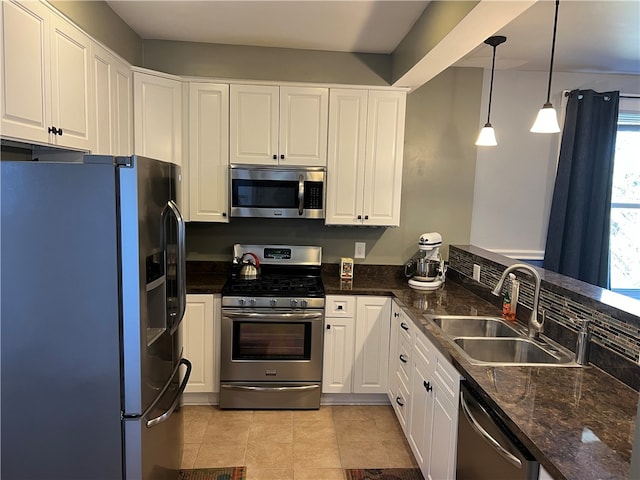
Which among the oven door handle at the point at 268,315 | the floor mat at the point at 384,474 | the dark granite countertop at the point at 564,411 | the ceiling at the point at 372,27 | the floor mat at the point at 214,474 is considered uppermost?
the ceiling at the point at 372,27

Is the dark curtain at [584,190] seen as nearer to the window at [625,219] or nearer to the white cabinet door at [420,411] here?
the window at [625,219]

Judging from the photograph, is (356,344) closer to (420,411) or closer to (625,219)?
(420,411)

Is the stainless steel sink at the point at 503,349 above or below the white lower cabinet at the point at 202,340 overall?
above

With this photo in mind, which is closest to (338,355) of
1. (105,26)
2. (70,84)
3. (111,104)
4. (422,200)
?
(422,200)

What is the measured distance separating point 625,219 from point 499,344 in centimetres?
253

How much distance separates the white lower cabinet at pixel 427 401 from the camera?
6.18 feet

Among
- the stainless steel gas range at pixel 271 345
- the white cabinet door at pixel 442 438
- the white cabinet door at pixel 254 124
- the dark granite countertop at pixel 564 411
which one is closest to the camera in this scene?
the dark granite countertop at pixel 564 411

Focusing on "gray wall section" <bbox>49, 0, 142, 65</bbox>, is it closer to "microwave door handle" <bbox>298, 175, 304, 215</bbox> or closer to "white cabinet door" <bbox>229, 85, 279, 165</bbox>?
"white cabinet door" <bbox>229, 85, 279, 165</bbox>

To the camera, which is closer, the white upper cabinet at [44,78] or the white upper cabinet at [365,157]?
the white upper cabinet at [44,78]

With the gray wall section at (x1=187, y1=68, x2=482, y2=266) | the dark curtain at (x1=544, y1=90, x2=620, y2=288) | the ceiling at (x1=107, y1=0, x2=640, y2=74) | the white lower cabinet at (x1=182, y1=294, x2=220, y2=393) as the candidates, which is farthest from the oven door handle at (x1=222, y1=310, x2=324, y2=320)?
the dark curtain at (x1=544, y1=90, x2=620, y2=288)

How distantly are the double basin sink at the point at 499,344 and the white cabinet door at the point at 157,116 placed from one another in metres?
2.09

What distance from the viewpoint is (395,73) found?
10.3 ft

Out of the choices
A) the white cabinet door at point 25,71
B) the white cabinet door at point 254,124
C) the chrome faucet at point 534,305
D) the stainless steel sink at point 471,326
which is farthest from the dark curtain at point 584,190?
the white cabinet door at point 25,71

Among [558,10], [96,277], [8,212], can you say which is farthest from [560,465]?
[558,10]
